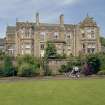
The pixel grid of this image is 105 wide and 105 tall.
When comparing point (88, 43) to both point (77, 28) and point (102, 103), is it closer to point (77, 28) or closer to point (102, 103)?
point (77, 28)

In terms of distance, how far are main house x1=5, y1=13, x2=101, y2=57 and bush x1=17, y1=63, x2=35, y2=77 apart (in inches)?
743

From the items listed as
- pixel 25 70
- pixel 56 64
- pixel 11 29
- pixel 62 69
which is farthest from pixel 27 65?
pixel 11 29

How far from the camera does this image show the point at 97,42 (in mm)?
73375

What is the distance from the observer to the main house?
73000 mm

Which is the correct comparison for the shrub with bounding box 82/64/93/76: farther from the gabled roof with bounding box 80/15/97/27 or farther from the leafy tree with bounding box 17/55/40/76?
the gabled roof with bounding box 80/15/97/27

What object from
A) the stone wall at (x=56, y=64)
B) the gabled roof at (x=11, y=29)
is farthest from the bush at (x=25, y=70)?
the gabled roof at (x=11, y=29)

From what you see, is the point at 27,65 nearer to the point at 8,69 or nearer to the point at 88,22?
the point at 8,69

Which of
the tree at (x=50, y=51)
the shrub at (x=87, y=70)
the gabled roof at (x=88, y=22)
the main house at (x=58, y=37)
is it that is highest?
the gabled roof at (x=88, y=22)

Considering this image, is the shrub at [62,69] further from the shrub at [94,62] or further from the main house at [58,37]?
the main house at [58,37]

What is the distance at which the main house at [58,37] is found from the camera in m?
73.0

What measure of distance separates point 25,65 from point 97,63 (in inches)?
522

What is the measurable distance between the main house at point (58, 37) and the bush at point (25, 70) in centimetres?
1887

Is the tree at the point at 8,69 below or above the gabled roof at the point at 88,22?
below

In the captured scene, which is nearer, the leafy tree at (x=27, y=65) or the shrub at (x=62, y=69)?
the leafy tree at (x=27, y=65)
